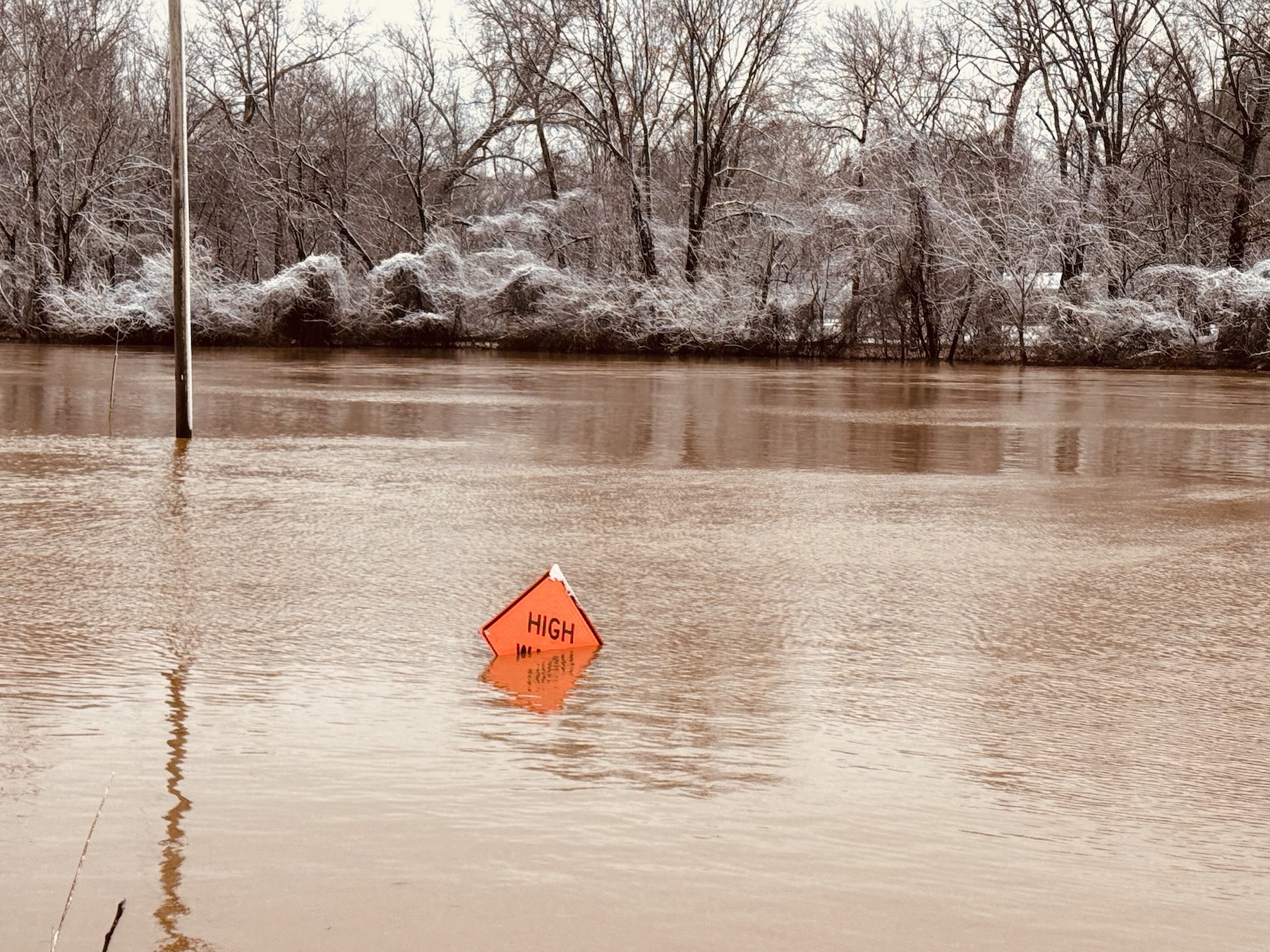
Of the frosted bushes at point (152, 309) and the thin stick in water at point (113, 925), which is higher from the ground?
the frosted bushes at point (152, 309)

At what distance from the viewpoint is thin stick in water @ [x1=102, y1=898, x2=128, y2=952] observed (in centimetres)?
345

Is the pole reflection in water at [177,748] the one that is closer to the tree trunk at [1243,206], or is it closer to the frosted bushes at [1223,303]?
the frosted bushes at [1223,303]

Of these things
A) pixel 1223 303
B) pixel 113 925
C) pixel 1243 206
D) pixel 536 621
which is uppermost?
pixel 1243 206

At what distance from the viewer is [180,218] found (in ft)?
50.5

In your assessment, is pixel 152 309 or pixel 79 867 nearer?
pixel 79 867

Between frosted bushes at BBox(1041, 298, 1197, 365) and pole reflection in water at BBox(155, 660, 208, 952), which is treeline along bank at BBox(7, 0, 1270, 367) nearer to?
frosted bushes at BBox(1041, 298, 1197, 365)

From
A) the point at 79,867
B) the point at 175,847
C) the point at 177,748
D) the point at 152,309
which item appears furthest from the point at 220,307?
the point at 79,867

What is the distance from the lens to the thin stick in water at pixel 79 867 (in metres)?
3.49

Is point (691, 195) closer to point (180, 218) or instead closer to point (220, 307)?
point (220, 307)

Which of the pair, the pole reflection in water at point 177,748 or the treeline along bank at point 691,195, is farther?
the treeline along bank at point 691,195

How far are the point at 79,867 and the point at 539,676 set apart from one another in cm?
256

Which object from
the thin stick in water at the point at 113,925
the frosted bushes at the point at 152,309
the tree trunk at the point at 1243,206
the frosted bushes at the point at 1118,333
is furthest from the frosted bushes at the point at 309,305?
the thin stick in water at the point at 113,925

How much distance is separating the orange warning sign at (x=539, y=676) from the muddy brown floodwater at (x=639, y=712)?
0.08ft

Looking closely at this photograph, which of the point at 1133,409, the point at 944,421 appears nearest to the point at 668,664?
the point at 944,421
